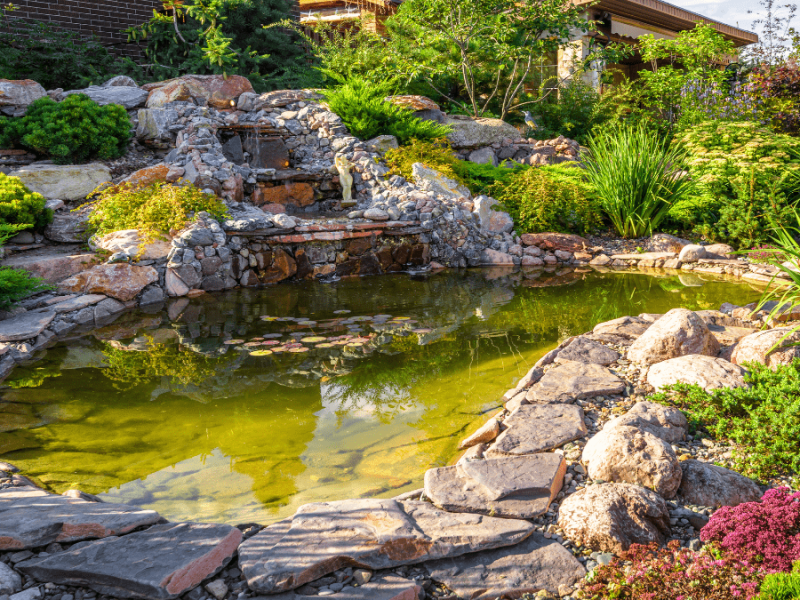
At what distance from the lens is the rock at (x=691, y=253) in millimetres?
7914

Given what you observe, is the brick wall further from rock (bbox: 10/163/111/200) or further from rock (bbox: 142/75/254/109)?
rock (bbox: 10/163/111/200)

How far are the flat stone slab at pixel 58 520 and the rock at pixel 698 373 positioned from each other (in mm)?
2837

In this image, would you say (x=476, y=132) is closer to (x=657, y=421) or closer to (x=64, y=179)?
(x=64, y=179)

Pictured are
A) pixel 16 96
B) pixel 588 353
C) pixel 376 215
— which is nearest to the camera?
pixel 588 353

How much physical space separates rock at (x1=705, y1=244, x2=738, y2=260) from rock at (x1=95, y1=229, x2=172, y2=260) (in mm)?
7192

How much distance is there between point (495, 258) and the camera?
858 centimetres

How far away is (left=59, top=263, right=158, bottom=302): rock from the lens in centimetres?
630

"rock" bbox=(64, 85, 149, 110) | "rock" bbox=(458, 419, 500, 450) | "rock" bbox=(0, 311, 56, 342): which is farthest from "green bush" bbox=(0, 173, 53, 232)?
"rock" bbox=(458, 419, 500, 450)

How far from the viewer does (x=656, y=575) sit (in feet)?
6.47

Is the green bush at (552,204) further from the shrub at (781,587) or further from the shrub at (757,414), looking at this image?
the shrub at (781,587)

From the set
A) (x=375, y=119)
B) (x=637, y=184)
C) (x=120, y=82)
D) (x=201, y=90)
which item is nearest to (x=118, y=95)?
(x=120, y=82)

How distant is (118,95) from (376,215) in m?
5.57

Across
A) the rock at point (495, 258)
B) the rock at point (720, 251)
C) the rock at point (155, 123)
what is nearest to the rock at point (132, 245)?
the rock at point (155, 123)

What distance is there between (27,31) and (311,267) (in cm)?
819
